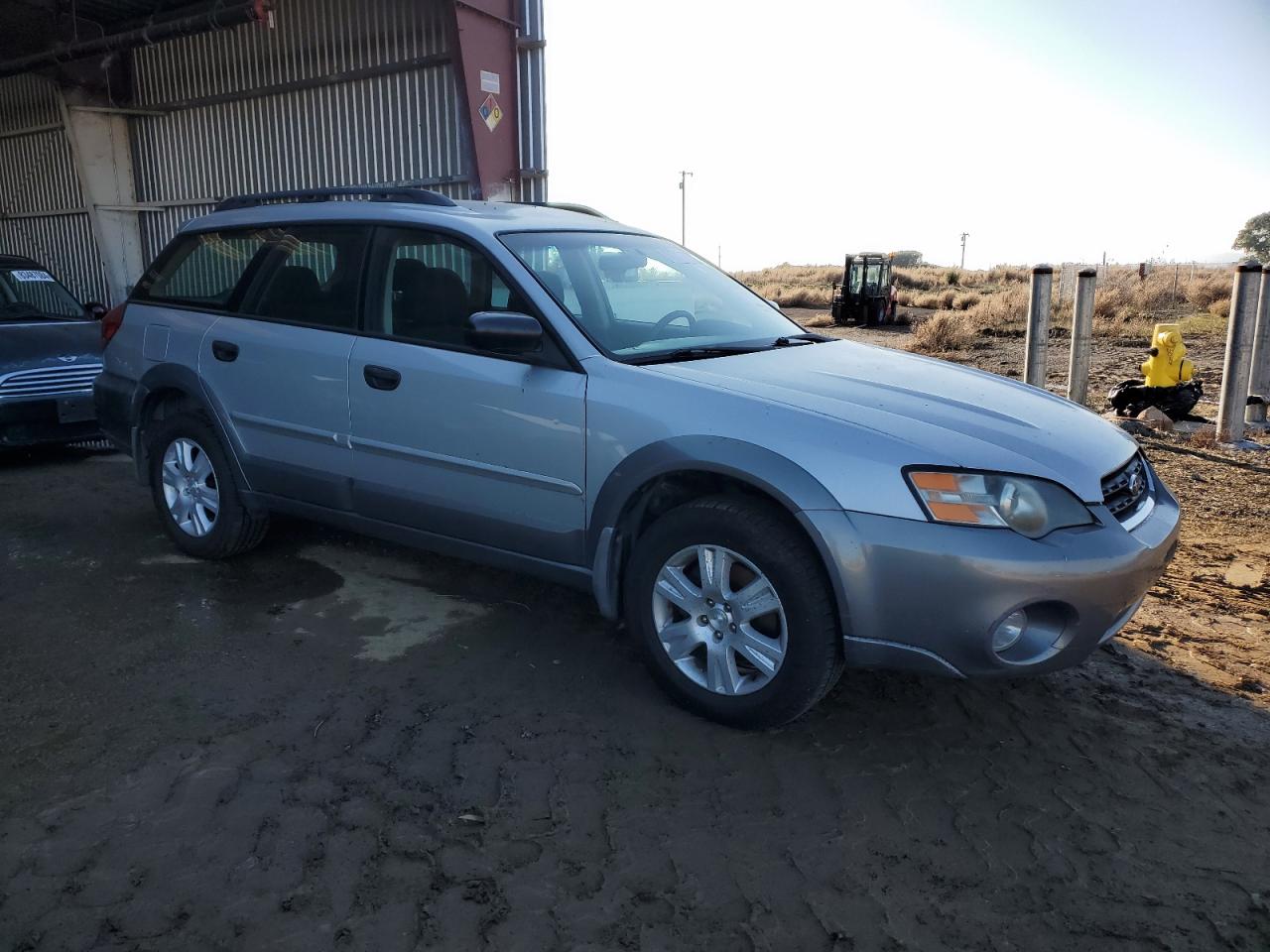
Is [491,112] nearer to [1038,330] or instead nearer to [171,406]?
[171,406]

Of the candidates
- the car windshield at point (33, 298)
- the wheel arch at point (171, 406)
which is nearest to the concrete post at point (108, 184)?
the car windshield at point (33, 298)

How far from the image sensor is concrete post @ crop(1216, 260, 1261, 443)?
8125mm

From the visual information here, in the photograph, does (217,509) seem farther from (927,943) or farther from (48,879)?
(927,943)

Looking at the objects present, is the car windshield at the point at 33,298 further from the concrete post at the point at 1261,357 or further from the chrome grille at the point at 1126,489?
the concrete post at the point at 1261,357

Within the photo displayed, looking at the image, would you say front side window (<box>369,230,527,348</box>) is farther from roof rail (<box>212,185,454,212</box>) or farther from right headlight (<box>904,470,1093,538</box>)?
right headlight (<box>904,470,1093,538</box>)

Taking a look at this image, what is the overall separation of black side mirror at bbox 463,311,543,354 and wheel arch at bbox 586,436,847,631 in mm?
573

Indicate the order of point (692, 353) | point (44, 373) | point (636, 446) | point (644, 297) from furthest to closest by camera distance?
point (44, 373) < point (644, 297) < point (692, 353) < point (636, 446)

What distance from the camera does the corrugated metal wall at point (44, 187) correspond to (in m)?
13.5

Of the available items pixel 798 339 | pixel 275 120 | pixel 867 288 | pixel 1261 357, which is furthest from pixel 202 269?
pixel 867 288

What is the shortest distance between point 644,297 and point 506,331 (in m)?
0.94

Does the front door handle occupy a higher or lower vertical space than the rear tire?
higher

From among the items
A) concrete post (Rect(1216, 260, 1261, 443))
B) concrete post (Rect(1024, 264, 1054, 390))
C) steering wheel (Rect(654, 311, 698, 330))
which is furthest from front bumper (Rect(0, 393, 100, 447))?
concrete post (Rect(1216, 260, 1261, 443))

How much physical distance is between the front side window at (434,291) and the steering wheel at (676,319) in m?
0.61

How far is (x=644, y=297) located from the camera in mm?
4281
